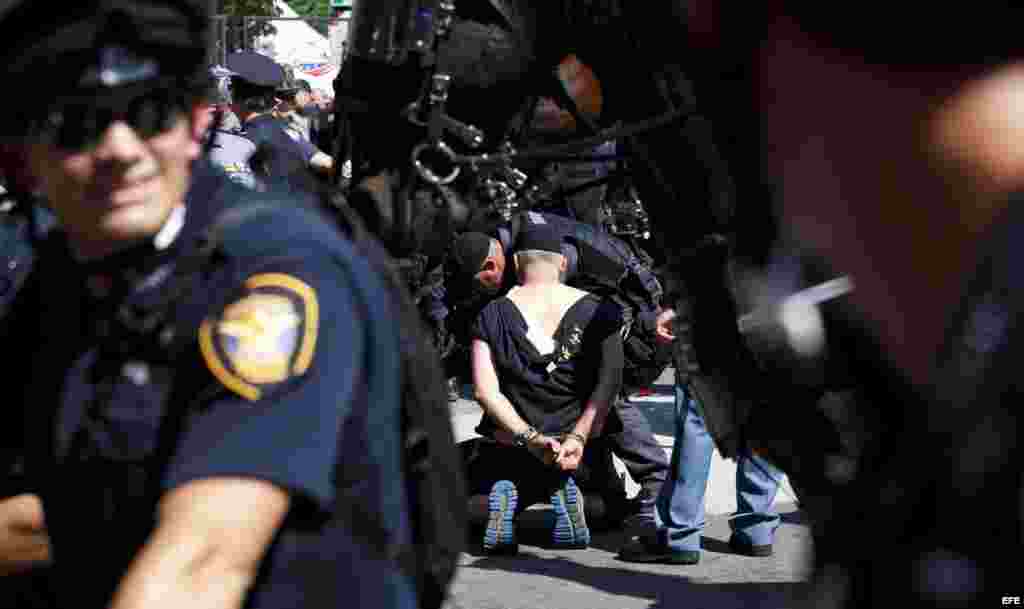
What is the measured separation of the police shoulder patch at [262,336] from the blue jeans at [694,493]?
513 cm

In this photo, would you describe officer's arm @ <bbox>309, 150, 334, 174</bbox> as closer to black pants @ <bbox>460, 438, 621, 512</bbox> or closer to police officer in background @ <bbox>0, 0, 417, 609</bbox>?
black pants @ <bbox>460, 438, 621, 512</bbox>

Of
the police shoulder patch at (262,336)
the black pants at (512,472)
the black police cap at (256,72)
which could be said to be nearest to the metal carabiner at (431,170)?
the police shoulder patch at (262,336)

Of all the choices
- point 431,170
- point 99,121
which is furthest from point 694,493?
point 99,121

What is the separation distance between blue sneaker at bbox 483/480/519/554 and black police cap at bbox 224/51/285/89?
3485mm

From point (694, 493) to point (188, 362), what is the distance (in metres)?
5.22

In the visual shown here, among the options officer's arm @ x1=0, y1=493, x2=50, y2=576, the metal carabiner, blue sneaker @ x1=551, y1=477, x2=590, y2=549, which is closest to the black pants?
blue sneaker @ x1=551, y1=477, x2=590, y2=549

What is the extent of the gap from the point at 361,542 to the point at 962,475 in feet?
2.41

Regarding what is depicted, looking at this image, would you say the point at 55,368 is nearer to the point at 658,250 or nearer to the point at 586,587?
the point at 658,250

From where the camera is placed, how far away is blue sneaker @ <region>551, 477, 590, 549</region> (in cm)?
754

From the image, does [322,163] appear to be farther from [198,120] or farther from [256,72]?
[256,72]

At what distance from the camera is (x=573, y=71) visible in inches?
182

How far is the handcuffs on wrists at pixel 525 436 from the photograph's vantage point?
7455 millimetres

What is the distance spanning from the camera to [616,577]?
277 inches

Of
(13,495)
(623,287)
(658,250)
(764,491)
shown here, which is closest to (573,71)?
(658,250)
